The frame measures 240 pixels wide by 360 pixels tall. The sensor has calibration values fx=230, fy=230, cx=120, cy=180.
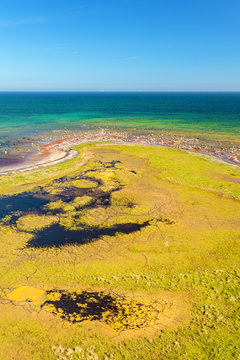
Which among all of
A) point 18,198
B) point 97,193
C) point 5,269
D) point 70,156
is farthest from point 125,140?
point 5,269

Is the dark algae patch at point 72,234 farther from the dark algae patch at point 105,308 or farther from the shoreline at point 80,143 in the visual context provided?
the shoreline at point 80,143

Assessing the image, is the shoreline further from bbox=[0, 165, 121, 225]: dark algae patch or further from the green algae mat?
bbox=[0, 165, 121, 225]: dark algae patch

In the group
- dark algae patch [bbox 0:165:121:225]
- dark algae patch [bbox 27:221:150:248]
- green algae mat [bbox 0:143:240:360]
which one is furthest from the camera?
dark algae patch [bbox 0:165:121:225]

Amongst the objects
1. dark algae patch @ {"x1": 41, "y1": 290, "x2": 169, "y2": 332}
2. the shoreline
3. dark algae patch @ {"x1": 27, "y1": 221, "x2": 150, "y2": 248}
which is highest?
the shoreline

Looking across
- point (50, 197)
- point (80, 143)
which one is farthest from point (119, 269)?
point (80, 143)

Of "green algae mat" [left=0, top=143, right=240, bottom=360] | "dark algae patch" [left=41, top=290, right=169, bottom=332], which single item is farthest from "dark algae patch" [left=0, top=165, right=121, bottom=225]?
"dark algae patch" [left=41, top=290, right=169, bottom=332]

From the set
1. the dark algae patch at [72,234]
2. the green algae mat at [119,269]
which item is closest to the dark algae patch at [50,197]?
the green algae mat at [119,269]

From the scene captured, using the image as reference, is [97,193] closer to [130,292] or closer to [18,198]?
[18,198]
